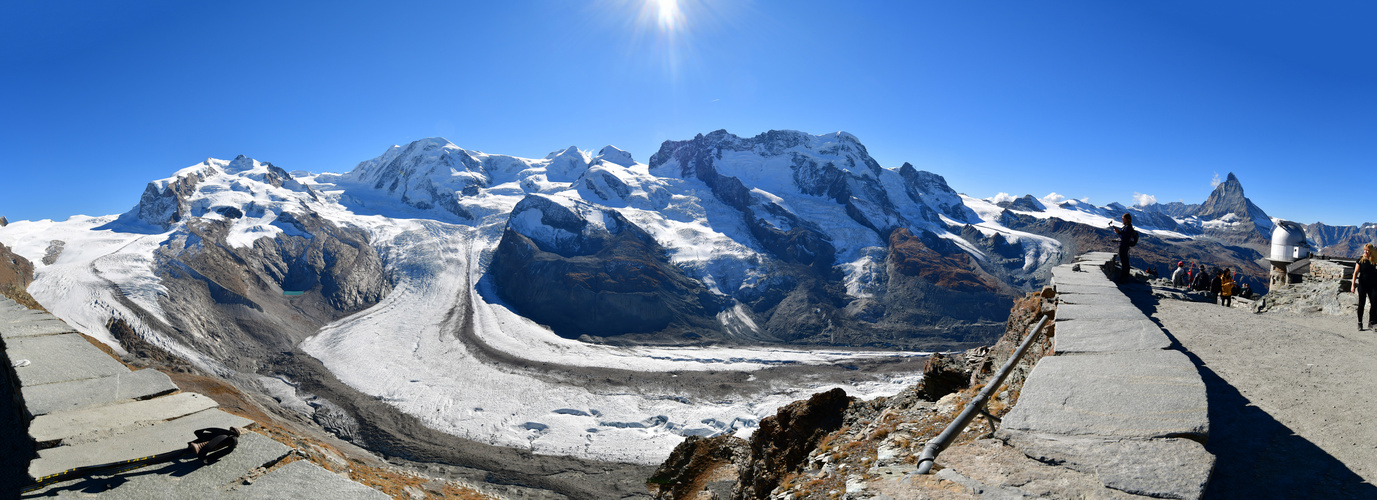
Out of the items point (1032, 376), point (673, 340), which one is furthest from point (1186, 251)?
point (1032, 376)

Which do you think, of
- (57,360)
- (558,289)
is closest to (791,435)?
(57,360)

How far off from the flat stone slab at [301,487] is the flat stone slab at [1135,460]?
3.50 metres

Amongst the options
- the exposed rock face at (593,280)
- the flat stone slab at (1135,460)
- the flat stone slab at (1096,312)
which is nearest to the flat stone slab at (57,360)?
the flat stone slab at (1135,460)

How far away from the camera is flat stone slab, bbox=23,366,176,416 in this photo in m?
3.31

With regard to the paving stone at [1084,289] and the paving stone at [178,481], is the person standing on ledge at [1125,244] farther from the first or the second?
the paving stone at [178,481]

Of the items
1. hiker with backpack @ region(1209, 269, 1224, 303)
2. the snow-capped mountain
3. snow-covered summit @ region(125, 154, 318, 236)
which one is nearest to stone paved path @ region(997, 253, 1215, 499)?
hiker with backpack @ region(1209, 269, 1224, 303)

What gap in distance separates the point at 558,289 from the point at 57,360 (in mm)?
83087

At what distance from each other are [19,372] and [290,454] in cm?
225

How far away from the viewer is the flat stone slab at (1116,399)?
8.79ft

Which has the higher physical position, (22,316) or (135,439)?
(22,316)

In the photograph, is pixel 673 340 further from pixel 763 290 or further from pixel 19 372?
pixel 19 372

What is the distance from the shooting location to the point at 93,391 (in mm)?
3602

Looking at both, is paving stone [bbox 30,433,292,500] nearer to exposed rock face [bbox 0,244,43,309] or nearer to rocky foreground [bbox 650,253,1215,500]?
rocky foreground [bbox 650,253,1215,500]

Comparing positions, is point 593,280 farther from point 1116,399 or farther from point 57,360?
point 1116,399
